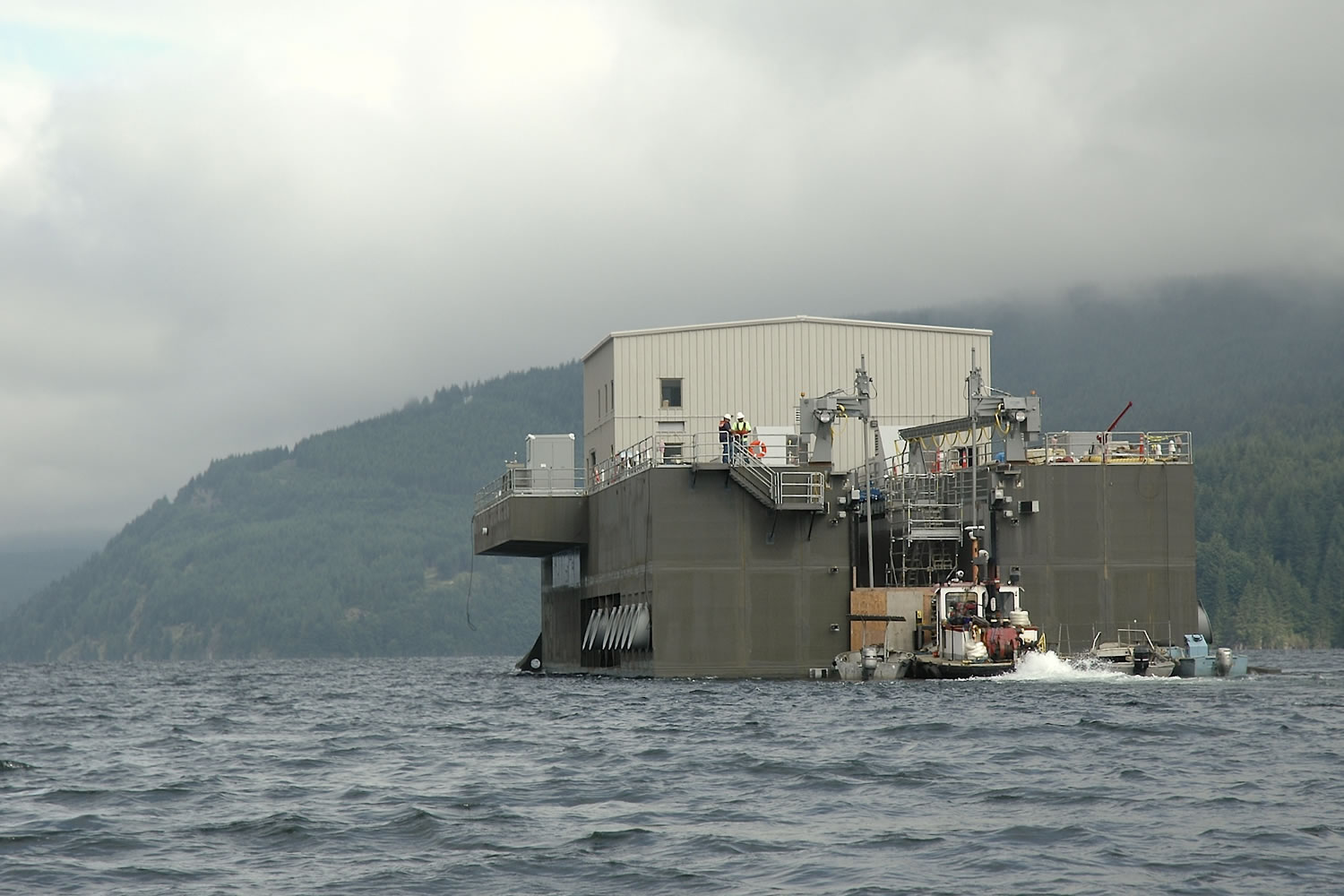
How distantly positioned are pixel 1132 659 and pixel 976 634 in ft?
15.8

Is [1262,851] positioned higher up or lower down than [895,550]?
lower down

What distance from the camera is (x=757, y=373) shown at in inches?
2643

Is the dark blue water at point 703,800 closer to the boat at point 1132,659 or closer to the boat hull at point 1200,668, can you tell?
the boat at point 1132,659

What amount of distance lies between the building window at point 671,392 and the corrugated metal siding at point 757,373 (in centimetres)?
19

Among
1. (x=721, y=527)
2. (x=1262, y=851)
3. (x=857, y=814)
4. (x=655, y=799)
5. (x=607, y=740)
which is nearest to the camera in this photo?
(x=1262, y=851)

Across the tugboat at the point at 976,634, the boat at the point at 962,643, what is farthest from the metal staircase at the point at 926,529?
the tugboat at the point at 976,634

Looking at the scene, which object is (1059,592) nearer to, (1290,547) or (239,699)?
(239,699)

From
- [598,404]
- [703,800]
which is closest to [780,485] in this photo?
[598,404]

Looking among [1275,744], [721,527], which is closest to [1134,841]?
[1275,744]

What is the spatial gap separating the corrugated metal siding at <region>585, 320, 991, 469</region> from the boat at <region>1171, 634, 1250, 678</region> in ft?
55.3

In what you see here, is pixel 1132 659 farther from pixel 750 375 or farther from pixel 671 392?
pixel 671 392

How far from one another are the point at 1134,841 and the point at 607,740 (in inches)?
582

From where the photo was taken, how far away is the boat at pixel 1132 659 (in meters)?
52.6

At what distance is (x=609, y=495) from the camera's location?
201 ft
